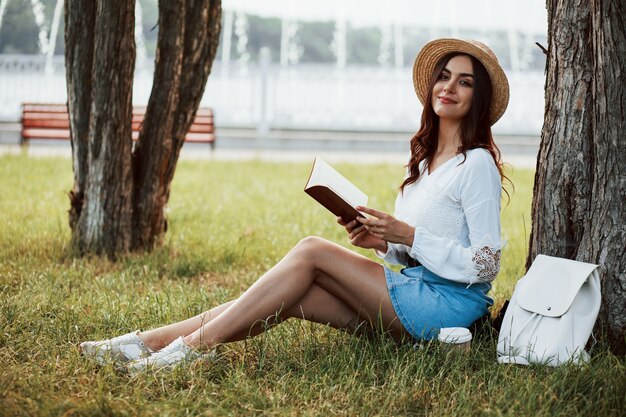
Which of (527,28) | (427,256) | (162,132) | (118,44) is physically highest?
(527,28)

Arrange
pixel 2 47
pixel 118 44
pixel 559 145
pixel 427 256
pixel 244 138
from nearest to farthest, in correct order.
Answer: pixel 427 256, pixel 559 145, pixel 118 44, pixel 244 138, pixel 2 47

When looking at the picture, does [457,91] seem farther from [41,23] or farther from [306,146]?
[41,23]

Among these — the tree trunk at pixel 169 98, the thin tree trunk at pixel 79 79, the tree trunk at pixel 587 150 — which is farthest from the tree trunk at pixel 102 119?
the tree trunk at pixel 587 150

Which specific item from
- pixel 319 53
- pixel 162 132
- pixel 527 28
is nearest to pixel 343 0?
pixel 319 53

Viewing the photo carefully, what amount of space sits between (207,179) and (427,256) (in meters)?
6.32

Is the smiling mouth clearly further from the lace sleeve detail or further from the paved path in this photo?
the paved path

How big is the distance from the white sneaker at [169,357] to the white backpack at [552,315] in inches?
46.8

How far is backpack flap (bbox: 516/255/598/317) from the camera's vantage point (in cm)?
319

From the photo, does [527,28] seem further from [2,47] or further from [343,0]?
[2,47]

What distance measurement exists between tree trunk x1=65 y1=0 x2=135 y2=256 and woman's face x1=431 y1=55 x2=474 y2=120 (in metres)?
2.25

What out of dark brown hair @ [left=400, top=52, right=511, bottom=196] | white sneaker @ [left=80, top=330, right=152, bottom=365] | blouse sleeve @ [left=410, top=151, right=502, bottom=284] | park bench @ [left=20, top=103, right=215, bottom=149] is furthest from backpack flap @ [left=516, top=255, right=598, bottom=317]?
park bench @ [left=20, top=103, right=215, bottom=149]

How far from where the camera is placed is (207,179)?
9.42 metres

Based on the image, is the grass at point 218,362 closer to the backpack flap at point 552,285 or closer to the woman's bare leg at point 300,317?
the woman's bare leg at point 300,317

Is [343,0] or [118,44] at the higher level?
[343,0]
